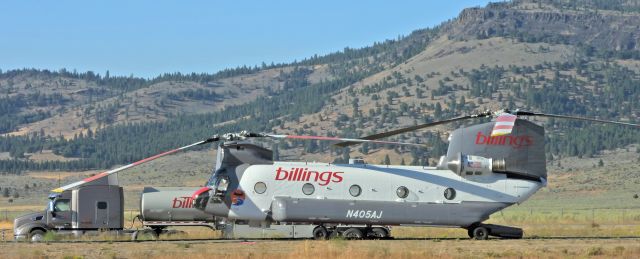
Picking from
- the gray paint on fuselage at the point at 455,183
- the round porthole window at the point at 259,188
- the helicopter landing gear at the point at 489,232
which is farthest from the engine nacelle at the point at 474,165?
the round porthole window at the point at 259,188

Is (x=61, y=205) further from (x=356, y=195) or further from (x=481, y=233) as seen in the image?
(x=481, y=233)

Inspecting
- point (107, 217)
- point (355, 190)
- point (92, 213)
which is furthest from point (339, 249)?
point (92, 213)

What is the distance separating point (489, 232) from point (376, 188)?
4.30 metres

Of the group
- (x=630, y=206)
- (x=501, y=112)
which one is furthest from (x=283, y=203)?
(x=630, y=206)

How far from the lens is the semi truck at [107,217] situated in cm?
4644

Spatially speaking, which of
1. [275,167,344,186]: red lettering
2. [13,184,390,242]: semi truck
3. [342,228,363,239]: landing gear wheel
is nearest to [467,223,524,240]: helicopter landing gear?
[342,228,363,239]: landing gear wheel

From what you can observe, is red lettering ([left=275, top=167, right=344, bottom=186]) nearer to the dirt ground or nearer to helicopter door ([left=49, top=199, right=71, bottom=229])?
the dirt ground

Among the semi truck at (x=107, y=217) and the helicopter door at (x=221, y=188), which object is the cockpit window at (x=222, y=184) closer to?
the helicopter door at (x=221, y=188)

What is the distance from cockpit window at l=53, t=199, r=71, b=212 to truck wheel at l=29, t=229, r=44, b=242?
3.66 ft

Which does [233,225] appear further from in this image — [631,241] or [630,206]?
[630,206]

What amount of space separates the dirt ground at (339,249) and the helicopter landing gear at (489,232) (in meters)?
A: 0.39

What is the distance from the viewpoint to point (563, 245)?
39.8 m

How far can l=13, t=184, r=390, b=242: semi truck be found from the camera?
46438 millimetres

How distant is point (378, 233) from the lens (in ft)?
142
